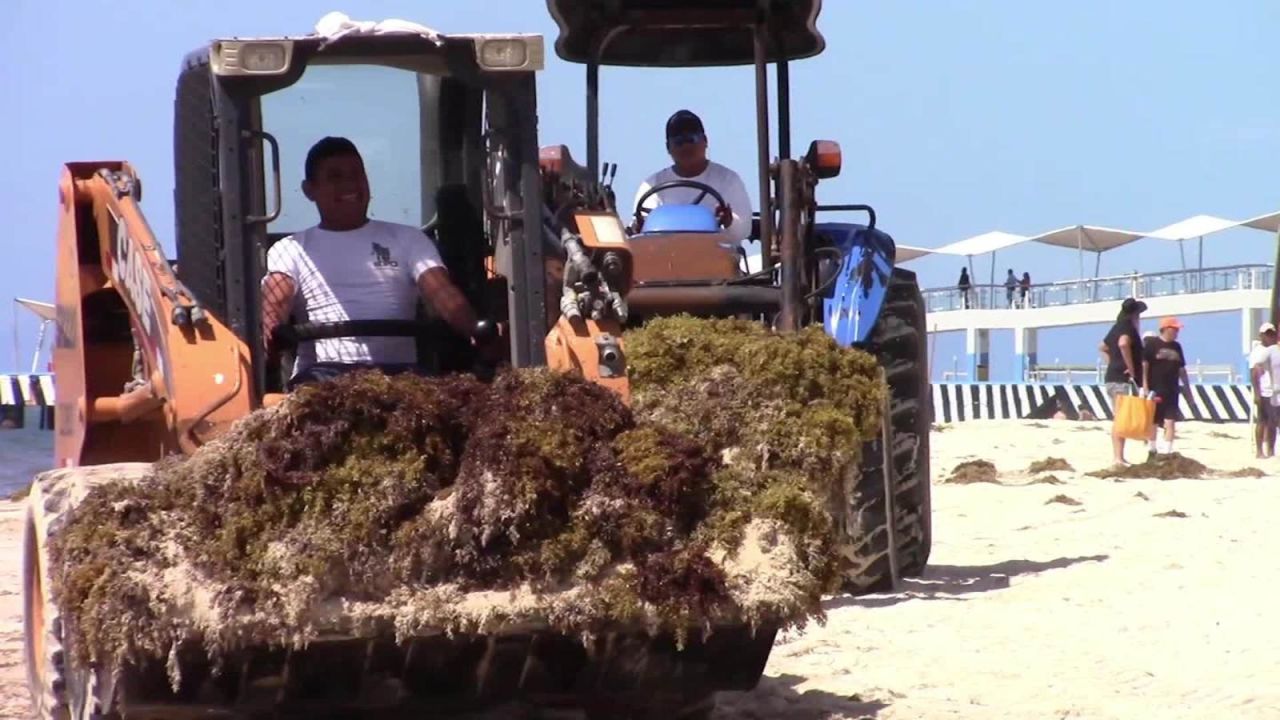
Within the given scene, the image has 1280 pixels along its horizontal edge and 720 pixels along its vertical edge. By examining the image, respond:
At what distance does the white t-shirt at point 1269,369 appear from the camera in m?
21.8

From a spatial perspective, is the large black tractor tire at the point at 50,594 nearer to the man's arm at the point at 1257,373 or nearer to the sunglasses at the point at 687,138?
the sunglasses at the point at 687,138

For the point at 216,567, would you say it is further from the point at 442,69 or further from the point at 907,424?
the point at 907,424

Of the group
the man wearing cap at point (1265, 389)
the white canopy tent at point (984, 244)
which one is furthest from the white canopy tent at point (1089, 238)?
the man wearing cap at point (1265, 389)

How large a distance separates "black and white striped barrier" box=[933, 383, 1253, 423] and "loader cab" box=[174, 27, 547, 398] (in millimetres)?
26781

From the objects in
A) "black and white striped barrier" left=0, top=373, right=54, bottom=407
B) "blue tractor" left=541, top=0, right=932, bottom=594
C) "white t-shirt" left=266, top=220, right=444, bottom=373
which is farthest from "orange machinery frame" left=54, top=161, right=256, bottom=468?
"black and white striped barrier" left=0, top=373, right=54, bottom=407

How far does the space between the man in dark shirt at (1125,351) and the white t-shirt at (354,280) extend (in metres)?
13.8

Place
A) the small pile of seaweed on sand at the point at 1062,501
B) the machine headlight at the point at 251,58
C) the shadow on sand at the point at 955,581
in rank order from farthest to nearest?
the small pile of seaweed on sand at the point at 1062,501
the shadow on sand at the point at 955,581
the machine headlight at the point at 251,58

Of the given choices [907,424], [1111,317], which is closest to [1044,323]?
[1111,317]

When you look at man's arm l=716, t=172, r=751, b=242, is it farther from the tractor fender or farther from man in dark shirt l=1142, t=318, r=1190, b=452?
man in dark shirt l=1142, t=318, r=1190, b=452

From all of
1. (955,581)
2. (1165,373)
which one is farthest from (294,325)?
(1165,373)

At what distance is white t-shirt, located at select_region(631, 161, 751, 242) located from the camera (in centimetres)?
1045

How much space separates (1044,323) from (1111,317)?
70.9 inches

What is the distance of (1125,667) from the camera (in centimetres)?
743

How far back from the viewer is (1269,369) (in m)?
22.0
